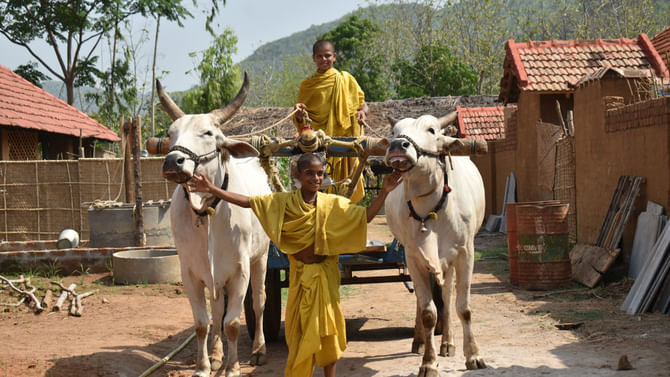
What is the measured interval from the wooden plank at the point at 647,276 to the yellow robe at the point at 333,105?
3.25 metres

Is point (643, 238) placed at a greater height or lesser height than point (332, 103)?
lesser

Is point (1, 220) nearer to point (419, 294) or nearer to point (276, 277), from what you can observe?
point (276, 277)

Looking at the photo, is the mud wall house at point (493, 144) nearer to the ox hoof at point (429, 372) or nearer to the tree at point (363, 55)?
the ox hoof at point (429, 372)

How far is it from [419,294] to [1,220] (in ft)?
40.5

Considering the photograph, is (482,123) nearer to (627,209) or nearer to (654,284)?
(627,209)

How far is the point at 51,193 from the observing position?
575 inches

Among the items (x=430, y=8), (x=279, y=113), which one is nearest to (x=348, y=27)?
(x=430, y=8)

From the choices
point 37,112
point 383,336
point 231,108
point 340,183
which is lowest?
point 383,336

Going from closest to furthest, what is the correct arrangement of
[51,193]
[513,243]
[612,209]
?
[612,209] < [513,243] < [51,193]

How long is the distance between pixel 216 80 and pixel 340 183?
2658 cm

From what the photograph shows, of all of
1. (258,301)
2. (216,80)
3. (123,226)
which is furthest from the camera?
(216,80)

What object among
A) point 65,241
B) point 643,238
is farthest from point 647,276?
point 65,241

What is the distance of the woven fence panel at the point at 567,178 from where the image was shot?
11656mm

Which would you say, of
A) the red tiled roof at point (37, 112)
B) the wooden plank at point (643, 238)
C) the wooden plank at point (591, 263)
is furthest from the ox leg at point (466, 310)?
the red tiled roof at point (37, 112)
